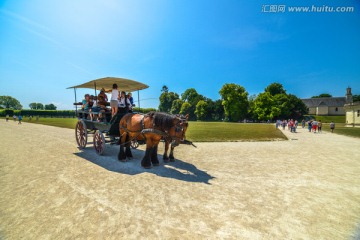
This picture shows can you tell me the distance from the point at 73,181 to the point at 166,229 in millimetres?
3473

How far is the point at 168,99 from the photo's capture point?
88.8 m

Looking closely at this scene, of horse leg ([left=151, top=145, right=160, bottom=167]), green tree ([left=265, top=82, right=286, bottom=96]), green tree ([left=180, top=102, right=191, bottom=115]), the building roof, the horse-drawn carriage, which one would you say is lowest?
horse leg ([left=151, top=145, right=160, bottom=167])

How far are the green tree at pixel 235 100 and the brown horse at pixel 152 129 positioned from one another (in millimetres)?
57821

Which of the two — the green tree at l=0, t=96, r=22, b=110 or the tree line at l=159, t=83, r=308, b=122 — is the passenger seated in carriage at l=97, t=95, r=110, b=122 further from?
the green tree at l=0, t=96, r=22, b=110

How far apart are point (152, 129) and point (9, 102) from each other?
176001mm

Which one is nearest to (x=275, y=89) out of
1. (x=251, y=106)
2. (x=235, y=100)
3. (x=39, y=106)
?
(x=251, y=106)

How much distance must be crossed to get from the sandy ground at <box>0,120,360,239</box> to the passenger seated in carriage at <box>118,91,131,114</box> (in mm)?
2677

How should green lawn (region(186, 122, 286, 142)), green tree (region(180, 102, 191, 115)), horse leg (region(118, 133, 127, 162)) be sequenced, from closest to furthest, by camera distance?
horse leg (region(118, 133, 127, 162)), green lawn (region(186, 122, 286, 142)), green tree (region(180, 102, 191, 115))

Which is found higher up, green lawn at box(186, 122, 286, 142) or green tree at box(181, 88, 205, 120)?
green tree at box(181, 88, 205, 120)

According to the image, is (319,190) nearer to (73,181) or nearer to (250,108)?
(73,181)

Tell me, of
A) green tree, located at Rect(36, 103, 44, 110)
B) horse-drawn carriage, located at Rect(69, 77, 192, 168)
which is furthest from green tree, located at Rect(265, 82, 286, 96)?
green tree, located at Rect(36, 103, 44, 110)

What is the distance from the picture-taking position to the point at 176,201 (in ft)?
12.9

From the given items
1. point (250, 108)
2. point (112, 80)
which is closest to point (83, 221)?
point (112, 80)

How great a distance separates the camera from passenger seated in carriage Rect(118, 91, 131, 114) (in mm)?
8203
